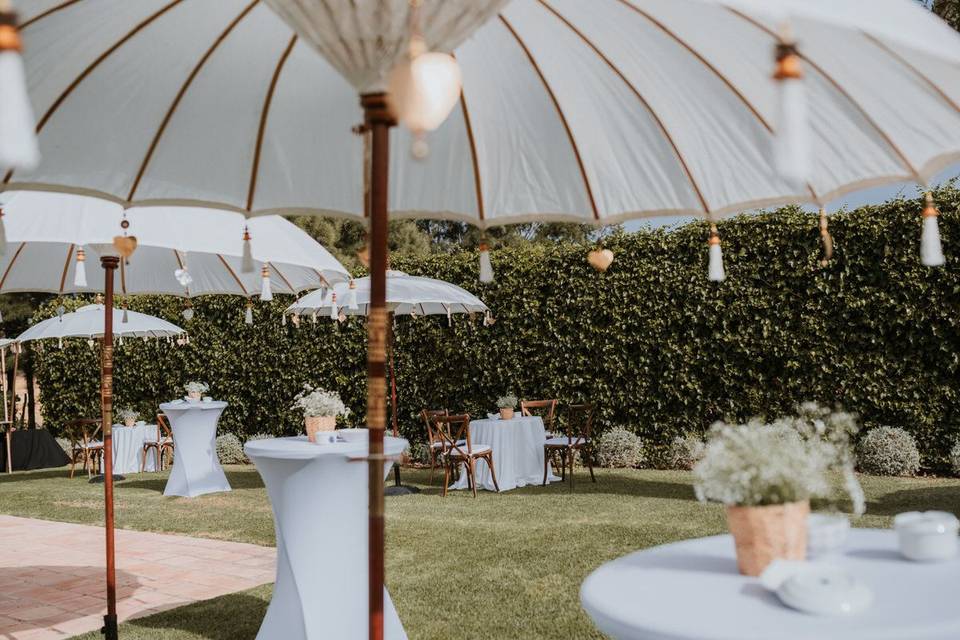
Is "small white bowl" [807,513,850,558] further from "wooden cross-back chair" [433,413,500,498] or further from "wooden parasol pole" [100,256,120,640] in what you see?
"wooden cross-back chair" [433,413,500,498]

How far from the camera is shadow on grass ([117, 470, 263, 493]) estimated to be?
10.8 metres

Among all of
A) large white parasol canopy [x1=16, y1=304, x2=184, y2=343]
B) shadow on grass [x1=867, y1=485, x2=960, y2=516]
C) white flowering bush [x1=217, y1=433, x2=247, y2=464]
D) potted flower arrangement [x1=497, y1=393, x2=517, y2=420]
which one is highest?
large white parasol canopy [x1=16, y1=304, x2=184, y2=343]

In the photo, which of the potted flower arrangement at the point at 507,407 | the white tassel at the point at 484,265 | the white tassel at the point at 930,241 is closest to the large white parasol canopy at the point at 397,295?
the potted flower arrangement at the point at 507,407

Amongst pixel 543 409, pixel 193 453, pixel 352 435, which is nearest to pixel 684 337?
pixel 543 409

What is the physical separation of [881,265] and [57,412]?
1425 centimetres

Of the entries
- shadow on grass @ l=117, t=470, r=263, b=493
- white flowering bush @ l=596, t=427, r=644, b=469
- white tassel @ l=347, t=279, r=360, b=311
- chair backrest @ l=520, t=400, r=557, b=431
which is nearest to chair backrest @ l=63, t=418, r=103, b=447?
shadow on grass @ l=117, t=470, r=263, b=493

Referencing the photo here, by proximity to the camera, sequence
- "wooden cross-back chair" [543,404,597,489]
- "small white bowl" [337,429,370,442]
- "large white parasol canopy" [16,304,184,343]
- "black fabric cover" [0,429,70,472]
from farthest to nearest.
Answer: "black fabric cover" [0,429,70,472], "large white parasol canopy" [16,304,184,343], "wooden cross-back chair" [543,404,597,489], "small white bowl" [337,429,370,442]

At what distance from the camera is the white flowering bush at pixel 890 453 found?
28.6 feet

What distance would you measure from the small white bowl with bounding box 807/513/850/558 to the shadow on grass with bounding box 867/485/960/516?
5.45m

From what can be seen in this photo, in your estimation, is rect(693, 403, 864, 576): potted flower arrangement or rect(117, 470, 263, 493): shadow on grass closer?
rect(693, 403, 864, 576): potted flower arrangement

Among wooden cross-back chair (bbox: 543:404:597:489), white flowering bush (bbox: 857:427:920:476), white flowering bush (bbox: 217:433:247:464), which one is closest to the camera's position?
white flowering bush (bbox: 857:427:920:476)

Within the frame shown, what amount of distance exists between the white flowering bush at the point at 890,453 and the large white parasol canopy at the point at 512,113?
6.73m

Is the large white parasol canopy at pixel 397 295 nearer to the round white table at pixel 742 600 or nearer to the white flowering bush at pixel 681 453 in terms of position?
the white flowering bush at pixel 681 453

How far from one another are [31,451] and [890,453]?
12.8m
